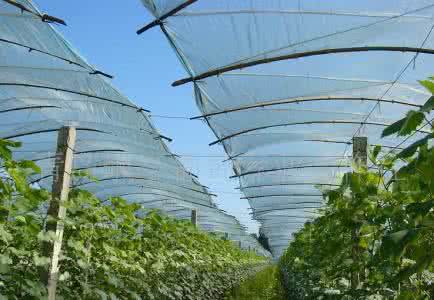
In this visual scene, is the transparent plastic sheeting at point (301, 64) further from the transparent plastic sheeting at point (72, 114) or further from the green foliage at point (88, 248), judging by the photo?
the green foliage at point (88, 248)

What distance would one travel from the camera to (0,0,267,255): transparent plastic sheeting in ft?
17.8

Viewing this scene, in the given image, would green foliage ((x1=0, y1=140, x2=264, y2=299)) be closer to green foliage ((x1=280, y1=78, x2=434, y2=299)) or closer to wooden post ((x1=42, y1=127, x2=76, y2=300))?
wooden post ((x1=42, y1=127, x2=76, y2=300))

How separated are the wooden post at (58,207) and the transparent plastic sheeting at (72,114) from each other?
36cm

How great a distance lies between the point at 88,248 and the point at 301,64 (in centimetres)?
284

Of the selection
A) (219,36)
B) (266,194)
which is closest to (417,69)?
(219,36)

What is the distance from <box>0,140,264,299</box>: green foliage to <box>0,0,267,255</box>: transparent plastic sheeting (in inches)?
20.2

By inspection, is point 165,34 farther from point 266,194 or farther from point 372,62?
point 266,194

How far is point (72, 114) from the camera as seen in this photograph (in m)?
7.54

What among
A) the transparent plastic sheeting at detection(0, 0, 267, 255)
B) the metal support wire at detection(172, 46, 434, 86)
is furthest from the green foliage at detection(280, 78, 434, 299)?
the transparent plastic sheeting at detection(0, 0, 267, 255)

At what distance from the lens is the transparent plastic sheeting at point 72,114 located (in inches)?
213

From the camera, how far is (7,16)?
489cm

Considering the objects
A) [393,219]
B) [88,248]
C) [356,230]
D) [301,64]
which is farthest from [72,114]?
[393,219]

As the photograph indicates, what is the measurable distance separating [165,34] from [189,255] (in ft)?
11.5

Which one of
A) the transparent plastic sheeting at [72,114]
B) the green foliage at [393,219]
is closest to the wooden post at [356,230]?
the green foliage at [393,219]
